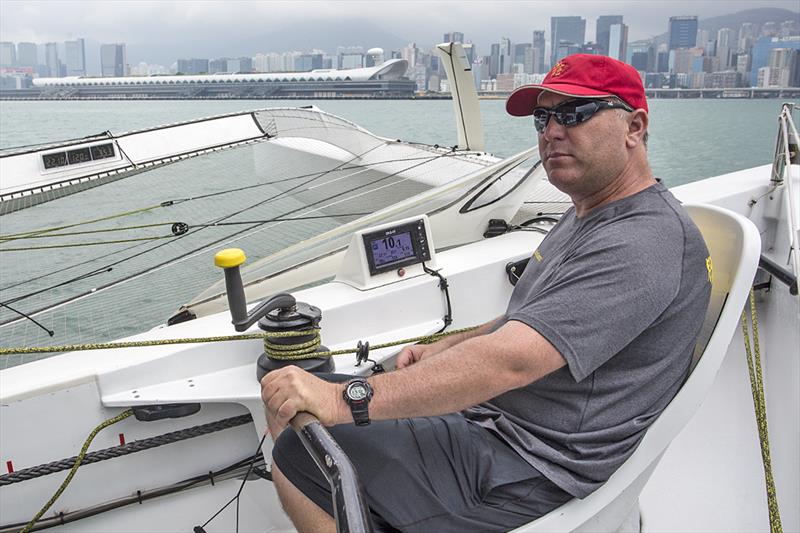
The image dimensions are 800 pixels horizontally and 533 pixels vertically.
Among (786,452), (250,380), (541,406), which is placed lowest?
(786,452)

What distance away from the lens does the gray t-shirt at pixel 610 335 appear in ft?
4.26

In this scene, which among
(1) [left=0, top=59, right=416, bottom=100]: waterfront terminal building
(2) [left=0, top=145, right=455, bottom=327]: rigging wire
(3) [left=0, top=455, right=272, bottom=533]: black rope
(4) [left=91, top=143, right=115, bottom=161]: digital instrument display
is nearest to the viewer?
(3) [left=0, top=455, right=272, bottom=533]: black rope

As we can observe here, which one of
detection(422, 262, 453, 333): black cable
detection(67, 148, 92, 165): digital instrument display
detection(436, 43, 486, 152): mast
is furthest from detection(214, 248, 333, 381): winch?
detection(436, 43, 486, 152): mast

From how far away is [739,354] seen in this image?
280 centimetres

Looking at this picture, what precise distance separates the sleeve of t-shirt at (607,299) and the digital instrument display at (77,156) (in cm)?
307

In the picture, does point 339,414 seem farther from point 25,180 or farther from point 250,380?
point 25,180

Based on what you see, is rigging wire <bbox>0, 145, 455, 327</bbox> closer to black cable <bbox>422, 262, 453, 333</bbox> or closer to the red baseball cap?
black cable <bbox>422, 262, 453, 333</bbox>

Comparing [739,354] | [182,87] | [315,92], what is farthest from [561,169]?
[315,92]

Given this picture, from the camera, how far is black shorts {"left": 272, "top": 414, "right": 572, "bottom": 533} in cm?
140

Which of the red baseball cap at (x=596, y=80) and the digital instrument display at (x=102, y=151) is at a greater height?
the red baseball cap at (x=596, y=80)

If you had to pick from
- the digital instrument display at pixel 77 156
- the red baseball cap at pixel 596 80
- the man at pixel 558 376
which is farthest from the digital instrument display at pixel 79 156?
the red baseball cap at pixel 596 80

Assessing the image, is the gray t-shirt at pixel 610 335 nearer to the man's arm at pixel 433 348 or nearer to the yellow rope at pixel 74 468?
the man's arm at pixel 433 348

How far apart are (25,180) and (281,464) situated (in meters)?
2.68

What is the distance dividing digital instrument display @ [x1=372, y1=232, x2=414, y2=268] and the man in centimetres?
98
